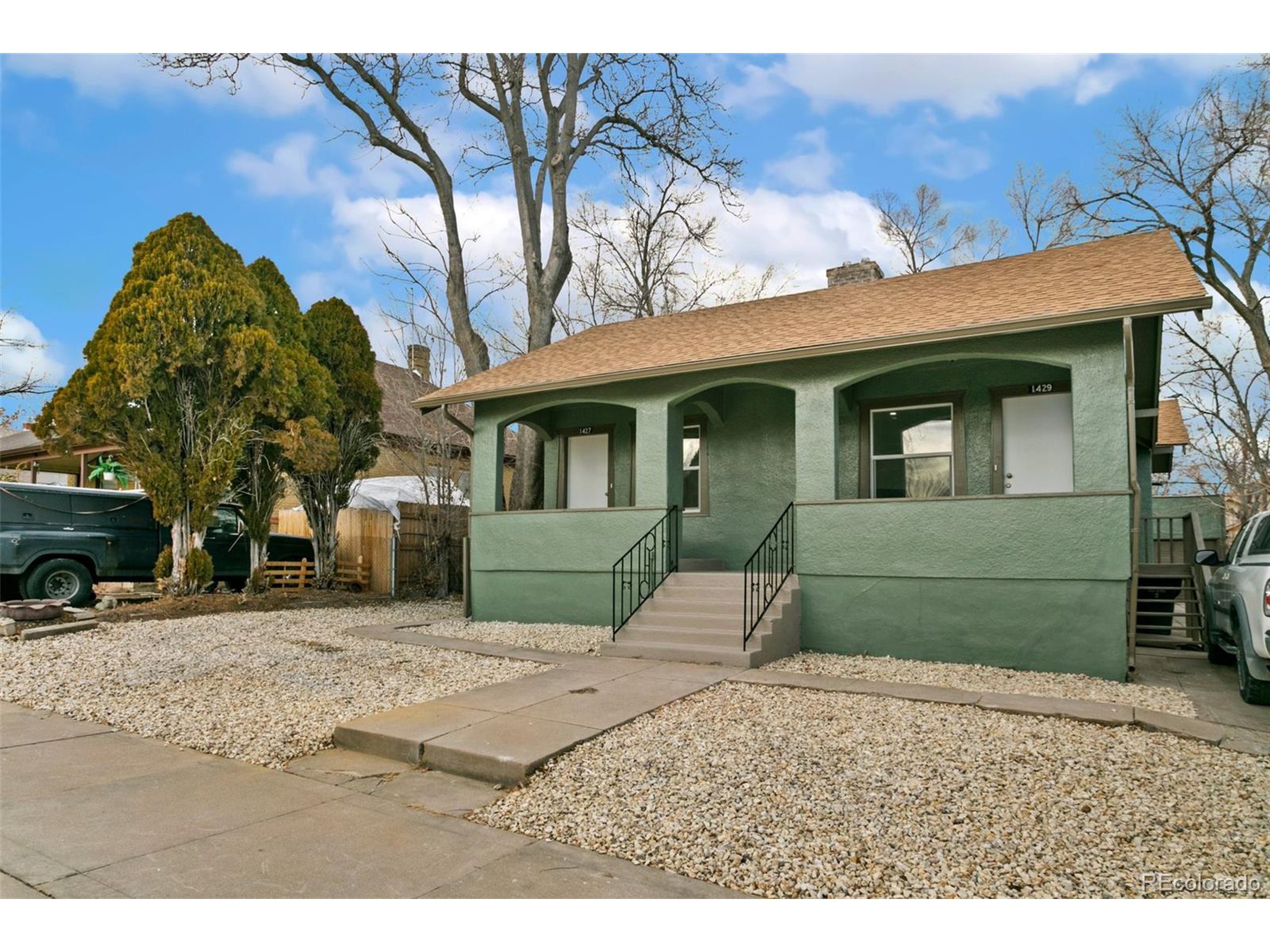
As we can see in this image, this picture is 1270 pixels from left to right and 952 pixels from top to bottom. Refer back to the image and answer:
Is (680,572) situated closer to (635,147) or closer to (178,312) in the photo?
(178,312)

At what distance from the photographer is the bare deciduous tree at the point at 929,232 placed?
23.4 metres

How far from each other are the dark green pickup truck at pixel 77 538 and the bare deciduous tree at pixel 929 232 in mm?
→ 20764

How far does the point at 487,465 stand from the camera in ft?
38.3

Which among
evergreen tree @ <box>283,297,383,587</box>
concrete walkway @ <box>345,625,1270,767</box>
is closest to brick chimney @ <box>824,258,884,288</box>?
concrete walkway @ <box>345,625,1270,767</box>

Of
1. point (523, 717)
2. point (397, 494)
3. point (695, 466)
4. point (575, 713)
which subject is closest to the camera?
point (523, 717)

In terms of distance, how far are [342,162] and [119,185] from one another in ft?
26.2

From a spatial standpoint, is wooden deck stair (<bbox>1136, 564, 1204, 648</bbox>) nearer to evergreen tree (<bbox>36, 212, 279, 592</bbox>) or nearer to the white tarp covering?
the white tarp covering

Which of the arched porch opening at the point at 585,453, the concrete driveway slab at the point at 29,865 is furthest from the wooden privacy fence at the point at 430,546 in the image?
the concrete driveway slab at the point at 29,865

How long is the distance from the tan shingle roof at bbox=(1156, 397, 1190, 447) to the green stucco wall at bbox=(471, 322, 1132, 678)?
9806 millimetres

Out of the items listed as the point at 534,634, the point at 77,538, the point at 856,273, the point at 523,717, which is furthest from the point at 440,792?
the point at 856,273

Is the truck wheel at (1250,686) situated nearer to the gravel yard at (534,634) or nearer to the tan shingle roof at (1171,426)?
the gravel yard at (534,634)

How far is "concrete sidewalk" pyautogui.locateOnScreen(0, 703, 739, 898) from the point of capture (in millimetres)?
3084

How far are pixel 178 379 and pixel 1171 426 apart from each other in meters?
20.2

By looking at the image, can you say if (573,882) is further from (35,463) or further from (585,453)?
(35,463)
